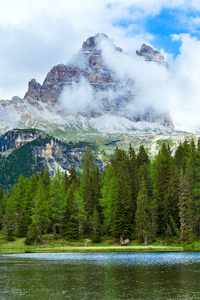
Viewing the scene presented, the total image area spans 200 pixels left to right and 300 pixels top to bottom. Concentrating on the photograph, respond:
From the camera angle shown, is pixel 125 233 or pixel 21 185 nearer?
pixel 125 233

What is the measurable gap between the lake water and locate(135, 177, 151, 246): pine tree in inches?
1513

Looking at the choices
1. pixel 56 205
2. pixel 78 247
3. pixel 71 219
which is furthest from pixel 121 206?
pixel 56 205

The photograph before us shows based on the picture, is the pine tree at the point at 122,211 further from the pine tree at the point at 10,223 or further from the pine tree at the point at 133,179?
the pine tree at the point at 10,223

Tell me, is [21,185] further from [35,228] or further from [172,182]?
[172,182]

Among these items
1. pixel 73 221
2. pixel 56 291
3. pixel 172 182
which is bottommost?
pixel 56 291

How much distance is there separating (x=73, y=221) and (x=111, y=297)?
78368 millimetres

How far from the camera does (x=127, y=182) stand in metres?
117

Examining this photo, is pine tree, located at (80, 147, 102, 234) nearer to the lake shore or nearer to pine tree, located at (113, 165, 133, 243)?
pine tree, located at (113, 165, 133, 243)

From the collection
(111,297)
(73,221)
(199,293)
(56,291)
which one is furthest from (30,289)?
(73,221)

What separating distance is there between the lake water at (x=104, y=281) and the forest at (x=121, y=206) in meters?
38.0

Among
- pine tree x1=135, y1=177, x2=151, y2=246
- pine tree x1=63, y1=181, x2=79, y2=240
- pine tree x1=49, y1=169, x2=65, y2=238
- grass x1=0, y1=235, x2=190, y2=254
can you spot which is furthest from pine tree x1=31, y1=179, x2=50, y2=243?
pine tree x1=135, y1=177, x2=151, y2=246

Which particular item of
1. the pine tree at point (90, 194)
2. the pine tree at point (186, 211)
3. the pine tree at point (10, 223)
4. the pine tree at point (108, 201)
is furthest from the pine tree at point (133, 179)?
the pine tree at point (10, 223)

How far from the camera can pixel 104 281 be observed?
42.2 m

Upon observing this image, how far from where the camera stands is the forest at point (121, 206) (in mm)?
94375
